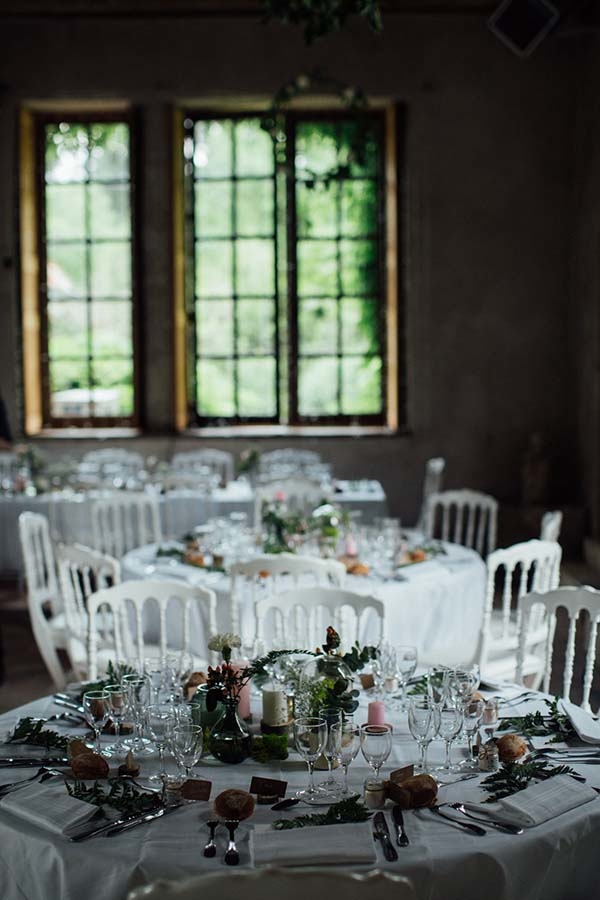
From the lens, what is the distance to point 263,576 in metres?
4.54

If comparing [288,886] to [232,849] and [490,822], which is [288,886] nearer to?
[232,849]

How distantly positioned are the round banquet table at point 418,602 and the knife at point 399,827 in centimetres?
215

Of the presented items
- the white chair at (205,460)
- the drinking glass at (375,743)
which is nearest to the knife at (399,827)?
the drinking glass at (375,743)

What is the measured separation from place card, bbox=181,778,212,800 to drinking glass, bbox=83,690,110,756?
341 mm

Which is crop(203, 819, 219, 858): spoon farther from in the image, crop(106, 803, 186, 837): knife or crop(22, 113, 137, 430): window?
crop(22, 113, 137, 430): window

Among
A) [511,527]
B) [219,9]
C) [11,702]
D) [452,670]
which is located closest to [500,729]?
[452,670]

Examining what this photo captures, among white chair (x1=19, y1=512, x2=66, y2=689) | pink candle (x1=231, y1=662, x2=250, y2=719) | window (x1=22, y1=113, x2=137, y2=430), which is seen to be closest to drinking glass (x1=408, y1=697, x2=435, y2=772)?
pink candle (x1=231, y1=662, x2=250, y2=719)

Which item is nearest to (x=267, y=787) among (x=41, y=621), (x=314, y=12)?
(x=41, y=621)

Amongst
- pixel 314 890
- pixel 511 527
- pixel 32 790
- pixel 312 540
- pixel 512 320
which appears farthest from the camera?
pixel 512 320

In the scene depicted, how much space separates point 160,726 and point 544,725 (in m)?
1.03

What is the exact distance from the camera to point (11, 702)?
547 centimetres

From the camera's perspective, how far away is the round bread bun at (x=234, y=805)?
90.4 inches

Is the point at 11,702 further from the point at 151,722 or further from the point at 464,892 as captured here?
the point at 464,892

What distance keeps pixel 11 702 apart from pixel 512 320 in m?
6.03
